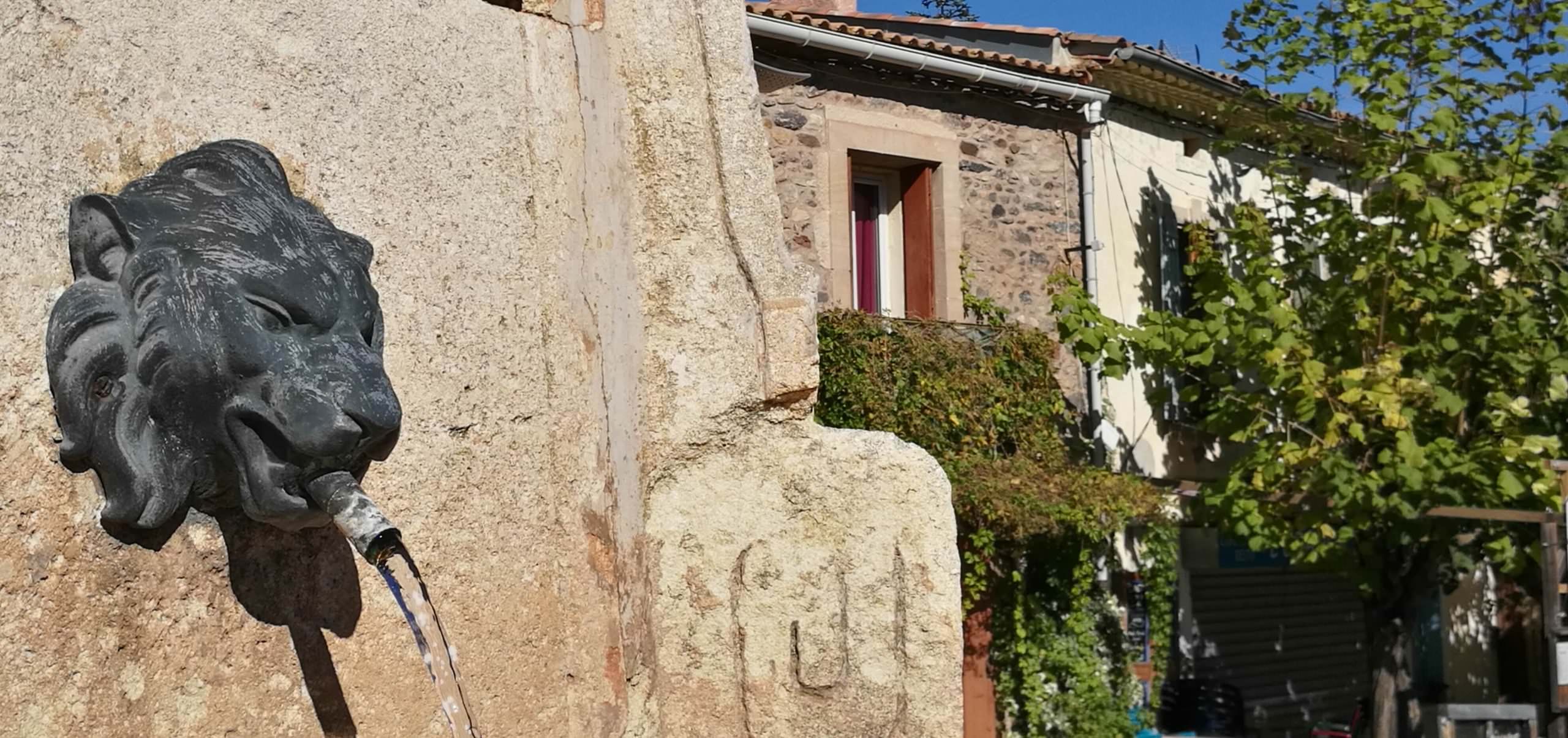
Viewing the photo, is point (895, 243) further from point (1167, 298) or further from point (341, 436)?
point (341, 436)

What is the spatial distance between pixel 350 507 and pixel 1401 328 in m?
10.2

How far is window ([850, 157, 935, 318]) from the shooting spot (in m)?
12.4

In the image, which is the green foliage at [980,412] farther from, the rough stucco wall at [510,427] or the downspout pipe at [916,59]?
the rough stucco wall at [510,427]

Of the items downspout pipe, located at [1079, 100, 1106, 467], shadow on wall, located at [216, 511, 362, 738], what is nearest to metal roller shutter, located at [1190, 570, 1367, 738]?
downspout pipe, located at [1079, 100, 1106, 467]

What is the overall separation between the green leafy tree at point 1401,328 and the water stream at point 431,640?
28.9 ft

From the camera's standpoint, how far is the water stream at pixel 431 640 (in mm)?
2350

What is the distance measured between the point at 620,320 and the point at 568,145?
0.29m

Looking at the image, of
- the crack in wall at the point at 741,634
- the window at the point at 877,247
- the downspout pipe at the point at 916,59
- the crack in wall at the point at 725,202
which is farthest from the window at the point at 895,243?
the crack in wall at the point at 741,634

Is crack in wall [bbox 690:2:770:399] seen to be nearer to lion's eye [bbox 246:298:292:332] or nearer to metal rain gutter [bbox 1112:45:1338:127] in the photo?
lion's eye [bbox 246:298:292:332]

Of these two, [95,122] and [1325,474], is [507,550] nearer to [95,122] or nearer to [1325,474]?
[95,122]

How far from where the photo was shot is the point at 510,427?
8.51ft

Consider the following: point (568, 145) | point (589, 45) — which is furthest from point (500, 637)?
point (589, 45)

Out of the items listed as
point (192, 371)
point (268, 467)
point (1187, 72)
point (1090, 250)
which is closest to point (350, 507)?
point (268, 467)

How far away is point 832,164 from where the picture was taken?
11.5m
